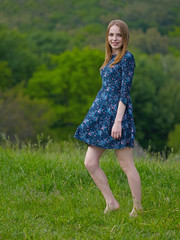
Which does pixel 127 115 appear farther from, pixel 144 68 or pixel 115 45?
pixel 144 68

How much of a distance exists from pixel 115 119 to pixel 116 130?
98mm

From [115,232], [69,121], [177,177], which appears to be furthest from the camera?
[69,121]

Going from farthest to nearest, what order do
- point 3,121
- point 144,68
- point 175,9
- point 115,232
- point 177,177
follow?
point 175,9 < point 144,68 < point 3,121 < point 177,177 < point 115,232

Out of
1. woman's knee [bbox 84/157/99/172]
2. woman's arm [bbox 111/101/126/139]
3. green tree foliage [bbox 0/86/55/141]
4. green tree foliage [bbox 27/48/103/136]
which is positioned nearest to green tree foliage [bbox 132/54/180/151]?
green tree foliage [bbox 27/48/103/136]

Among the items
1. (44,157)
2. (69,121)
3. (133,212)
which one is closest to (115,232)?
(133,212)

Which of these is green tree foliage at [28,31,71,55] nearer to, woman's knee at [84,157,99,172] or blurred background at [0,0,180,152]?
blurred background at [0,0,180,152]

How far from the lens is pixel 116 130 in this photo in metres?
3.26

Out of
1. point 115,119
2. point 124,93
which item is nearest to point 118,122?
point 115,119

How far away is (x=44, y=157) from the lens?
4.75 meters

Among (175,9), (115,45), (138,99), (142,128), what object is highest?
(175,9)

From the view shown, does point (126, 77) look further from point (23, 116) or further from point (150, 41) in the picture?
point (150, 41)

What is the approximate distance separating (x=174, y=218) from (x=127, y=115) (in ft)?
→ 3.04

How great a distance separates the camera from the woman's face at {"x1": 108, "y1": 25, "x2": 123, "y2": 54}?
11.3ft

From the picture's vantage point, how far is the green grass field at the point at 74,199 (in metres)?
3.04
